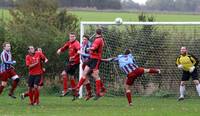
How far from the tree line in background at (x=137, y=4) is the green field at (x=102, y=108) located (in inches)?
1268

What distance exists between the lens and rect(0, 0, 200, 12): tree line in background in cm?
5663

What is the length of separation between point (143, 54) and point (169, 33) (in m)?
1.30

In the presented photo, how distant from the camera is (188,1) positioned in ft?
209

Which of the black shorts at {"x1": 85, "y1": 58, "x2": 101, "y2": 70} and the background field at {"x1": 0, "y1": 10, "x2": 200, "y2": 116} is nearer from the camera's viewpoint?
the background field at {"x1": 0, "y1": 10, "x2": 200, "y2": 116}

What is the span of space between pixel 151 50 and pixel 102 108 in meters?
6.38

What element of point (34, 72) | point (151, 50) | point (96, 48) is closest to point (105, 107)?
point (96, 48)

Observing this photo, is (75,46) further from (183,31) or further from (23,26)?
(23,26)

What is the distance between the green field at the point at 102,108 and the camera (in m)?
18.7

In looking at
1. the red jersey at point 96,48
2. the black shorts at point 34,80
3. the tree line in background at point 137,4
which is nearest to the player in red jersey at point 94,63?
the red jersey at point 96,48

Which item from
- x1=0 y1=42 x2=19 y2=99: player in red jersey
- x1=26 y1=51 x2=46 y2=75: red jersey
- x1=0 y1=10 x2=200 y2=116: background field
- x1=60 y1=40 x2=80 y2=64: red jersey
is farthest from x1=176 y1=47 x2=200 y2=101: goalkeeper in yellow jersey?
x1=0 y1=42 x2=19 y2=99: player in red jersey

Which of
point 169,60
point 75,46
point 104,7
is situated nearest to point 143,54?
point 169,60

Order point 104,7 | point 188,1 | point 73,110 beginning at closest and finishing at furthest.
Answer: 1. point 73,110
2. point 104,7
3. point 188,1

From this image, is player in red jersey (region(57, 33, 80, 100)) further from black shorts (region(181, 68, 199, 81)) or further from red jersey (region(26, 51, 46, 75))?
black shorts (region(181, 68, 199, 81))

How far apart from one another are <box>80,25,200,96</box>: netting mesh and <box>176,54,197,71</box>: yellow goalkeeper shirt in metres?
1.68
